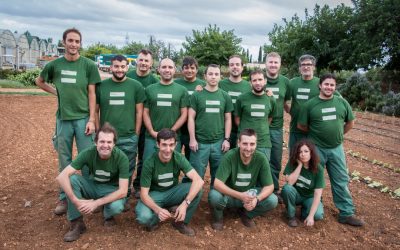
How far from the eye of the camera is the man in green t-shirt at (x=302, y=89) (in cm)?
503

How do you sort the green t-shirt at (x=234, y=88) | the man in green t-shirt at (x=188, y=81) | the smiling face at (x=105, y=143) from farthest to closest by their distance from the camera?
the green t-shirt at (x=234, y=88) → the man in green t-shirt at (x=188, y=81) → the smiling face at (x=105, y=143)

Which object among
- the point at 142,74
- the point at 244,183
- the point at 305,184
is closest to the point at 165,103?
the point at 142,74

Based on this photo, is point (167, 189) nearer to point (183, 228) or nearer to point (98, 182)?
point (183, 228)

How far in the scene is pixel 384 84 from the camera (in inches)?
759

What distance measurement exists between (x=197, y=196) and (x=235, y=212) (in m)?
0.80

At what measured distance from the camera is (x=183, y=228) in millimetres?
4184

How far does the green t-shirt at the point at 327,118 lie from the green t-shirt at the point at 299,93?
0.38 m

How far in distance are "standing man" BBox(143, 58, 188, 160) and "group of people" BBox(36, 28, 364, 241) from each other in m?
0.01

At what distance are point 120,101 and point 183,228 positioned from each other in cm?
168

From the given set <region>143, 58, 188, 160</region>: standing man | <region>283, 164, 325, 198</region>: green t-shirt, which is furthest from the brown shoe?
<region>283, 164, 325, 198</region>: green t-shirt

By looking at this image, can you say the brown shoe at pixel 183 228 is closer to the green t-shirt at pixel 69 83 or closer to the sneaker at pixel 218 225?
the sneaker at pixel 218 225

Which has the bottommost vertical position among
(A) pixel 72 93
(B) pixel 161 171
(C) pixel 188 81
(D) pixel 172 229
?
(D) pixel 172 229

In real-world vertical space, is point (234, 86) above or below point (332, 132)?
above

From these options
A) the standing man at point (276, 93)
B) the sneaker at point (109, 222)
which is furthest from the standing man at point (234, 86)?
the sneaker at point (109, 222)
